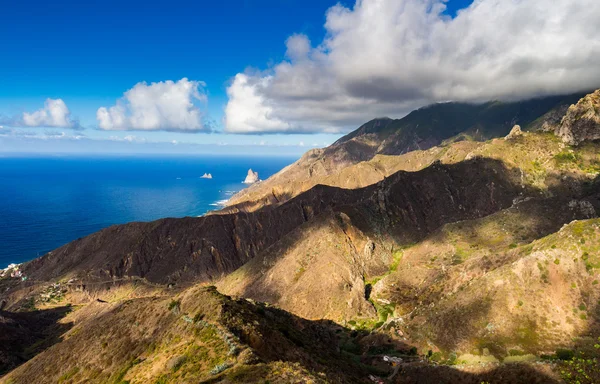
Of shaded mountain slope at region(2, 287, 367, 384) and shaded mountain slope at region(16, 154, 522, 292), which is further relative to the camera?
shaded mountain slope at region(16, 154, 522, 292)

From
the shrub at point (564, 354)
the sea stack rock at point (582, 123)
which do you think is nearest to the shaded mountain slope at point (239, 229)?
the sea stack rock at point (582, 123)

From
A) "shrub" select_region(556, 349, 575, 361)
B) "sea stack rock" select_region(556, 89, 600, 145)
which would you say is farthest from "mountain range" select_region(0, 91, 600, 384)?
"sea stack rock" select_region(556, 89, 600, 145)

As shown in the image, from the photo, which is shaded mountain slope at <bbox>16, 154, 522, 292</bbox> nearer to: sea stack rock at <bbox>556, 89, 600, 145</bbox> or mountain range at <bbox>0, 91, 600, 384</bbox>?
mountain range at <bbox>0, 91, 600, 384</bbox>

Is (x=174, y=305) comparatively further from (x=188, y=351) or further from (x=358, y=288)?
(x=358, y=288)

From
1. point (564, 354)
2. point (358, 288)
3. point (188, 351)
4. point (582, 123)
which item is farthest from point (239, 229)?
point (582, 123)

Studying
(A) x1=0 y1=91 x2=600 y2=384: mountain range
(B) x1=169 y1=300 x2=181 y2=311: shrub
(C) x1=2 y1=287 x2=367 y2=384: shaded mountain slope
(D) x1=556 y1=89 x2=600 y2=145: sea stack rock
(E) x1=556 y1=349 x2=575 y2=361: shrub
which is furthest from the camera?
(D) x1=556 y1=89 x2=600 y2=145: sea stack rock

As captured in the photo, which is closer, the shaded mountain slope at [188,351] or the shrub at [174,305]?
the shaded mountain slope at [188,351]

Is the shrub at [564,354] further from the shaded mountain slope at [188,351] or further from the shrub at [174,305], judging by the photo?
the shrub at [174,305]

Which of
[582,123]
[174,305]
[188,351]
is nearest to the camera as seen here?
[188,351]

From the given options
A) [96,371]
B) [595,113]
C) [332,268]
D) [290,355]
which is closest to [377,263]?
Answer: [332,268]
